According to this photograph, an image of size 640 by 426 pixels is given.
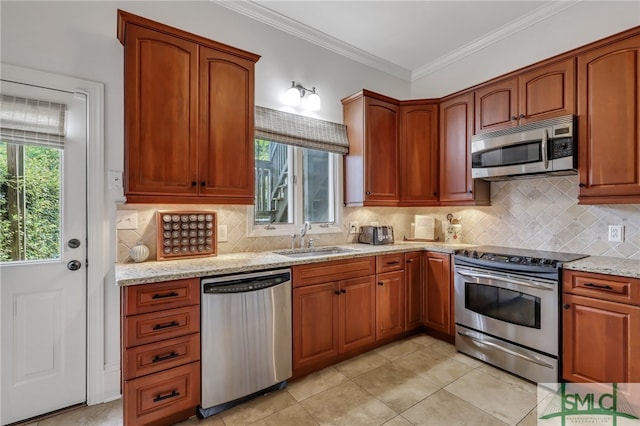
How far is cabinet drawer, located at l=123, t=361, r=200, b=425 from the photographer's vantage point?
65.4 inches

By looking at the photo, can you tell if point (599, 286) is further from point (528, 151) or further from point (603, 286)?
point (528, 151)

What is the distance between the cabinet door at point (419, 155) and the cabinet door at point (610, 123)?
4.10 feet

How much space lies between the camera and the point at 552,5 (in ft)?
8.77

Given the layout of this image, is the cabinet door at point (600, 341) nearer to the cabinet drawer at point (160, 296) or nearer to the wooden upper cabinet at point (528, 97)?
the wooden upper cabinet at point (528, 97)

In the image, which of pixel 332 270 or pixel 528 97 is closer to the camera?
pixel 332 270

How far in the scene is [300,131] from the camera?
289cm

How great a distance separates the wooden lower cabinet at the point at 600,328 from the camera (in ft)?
6.04

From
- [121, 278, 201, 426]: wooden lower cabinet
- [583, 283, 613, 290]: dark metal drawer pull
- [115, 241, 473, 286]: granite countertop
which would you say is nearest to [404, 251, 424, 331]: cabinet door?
[115, 241, 473, 286]: granite countertop

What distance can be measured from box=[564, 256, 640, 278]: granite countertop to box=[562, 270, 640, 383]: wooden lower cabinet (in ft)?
0.12

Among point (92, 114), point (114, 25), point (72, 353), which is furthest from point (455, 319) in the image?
point (114, 25)

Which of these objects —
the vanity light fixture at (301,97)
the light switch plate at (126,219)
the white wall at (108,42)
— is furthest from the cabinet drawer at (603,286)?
the light switch plate at (126,219)

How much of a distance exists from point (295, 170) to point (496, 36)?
2.45 m

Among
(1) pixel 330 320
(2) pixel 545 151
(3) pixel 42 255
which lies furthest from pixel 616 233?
(3) pixel 42 255

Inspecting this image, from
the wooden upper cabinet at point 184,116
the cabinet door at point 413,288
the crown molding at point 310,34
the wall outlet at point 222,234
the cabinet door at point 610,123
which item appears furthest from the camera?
the cabinet door at point 413,288
